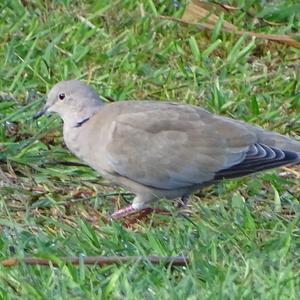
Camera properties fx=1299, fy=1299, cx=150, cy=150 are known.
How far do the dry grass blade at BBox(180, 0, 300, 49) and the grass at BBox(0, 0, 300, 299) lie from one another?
51 millimetres

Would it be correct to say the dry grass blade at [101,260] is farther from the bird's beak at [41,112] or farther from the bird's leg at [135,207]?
the bird's beak at [41,112]

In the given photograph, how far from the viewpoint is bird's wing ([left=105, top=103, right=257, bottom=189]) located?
19.6 ft

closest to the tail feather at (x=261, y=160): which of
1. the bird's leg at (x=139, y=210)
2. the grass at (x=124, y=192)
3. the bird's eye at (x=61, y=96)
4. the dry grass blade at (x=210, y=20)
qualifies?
the grass at (x=124, y=192)

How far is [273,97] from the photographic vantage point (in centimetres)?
734

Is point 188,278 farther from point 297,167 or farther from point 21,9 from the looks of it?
point 21,9

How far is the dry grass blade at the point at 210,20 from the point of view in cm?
788

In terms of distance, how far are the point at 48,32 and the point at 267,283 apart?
11.4 ft

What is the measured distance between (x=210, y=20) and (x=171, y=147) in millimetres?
2227

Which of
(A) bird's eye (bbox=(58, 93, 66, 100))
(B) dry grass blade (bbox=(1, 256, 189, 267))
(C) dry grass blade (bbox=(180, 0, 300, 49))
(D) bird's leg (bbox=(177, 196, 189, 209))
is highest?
(B) dry grass blade (bbox=(1, 256, 189, 267))

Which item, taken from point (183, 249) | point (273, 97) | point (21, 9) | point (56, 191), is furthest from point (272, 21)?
point (183, 249)

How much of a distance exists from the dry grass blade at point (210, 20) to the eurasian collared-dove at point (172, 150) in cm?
188

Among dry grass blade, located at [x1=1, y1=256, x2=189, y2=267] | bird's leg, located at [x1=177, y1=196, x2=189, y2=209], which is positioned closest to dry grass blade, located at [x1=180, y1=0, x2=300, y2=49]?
bird's leg, located at [x1=177, y1=196, x2=189, y2=209]

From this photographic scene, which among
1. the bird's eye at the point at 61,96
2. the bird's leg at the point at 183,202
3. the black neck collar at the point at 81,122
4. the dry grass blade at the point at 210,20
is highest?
the bird's eye at the point at 61,96

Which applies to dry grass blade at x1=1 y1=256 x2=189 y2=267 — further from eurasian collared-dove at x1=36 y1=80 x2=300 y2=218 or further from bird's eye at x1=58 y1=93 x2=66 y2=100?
bird's eye at x1=58 y1=93 x2=66 y2=100
